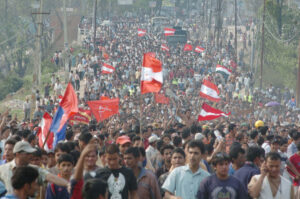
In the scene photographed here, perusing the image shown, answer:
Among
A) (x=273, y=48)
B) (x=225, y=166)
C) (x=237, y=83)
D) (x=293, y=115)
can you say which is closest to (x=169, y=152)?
(x=225, y=166)

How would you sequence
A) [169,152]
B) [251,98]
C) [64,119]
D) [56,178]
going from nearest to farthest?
1. [56,178]
2. [169,152]
3. [64,119]
4. [251,98]

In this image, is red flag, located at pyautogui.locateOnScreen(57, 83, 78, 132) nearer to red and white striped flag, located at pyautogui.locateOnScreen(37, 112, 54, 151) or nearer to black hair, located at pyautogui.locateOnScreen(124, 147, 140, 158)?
red and white striped flag, located at pyautogui.locateOnScreen(37, 112, 54, 151)

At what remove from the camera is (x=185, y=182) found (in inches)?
287

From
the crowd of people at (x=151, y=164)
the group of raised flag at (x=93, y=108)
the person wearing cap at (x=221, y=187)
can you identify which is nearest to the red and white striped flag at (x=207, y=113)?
the group of raised flag at (x=93, y=108)

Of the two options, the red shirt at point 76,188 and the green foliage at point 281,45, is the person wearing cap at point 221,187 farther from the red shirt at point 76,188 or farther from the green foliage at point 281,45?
the green foliage at point 281,45

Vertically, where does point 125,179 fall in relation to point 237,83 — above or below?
above

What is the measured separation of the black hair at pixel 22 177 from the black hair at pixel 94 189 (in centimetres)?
52

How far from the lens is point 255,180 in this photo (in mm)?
Result: 7383

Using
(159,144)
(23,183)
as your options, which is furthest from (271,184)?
(159,144)

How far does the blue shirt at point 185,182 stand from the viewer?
7262mm

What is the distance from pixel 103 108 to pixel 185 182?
11063 millimetres

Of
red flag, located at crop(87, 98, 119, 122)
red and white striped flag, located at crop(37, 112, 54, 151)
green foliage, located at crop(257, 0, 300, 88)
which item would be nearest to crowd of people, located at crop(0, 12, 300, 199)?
red and white striped flag, located at crop(37, 112, 54, 151)

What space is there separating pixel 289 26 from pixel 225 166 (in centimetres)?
4767

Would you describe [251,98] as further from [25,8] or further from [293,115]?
[25,8]
